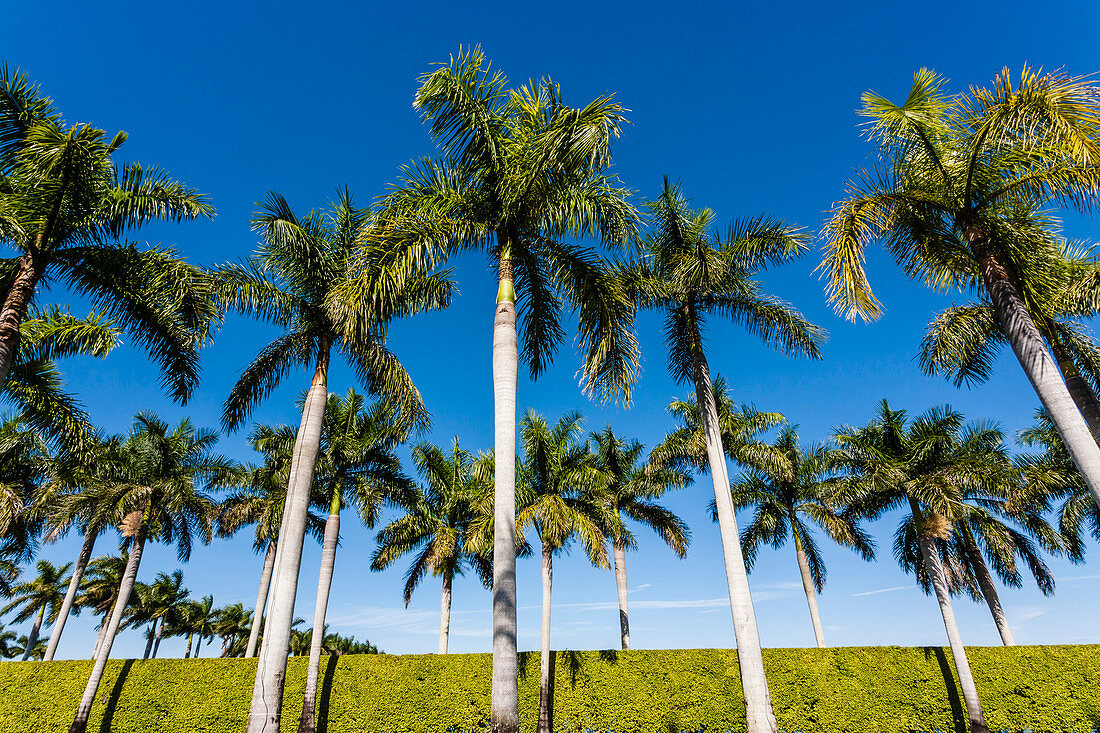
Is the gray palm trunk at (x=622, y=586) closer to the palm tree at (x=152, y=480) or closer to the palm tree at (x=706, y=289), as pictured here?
the palm tree at (x=706, y=289)

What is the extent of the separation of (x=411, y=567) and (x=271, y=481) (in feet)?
23.7

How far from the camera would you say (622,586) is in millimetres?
23125

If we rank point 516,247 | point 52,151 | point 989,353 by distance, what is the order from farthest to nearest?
point 989,353 < point 516,247 < point 52,151

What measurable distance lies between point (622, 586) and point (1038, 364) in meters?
18.3

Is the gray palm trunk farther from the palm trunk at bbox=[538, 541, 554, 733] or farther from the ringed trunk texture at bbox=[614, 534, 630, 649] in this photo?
the palm trunk at bbox=[538, 541, 554, 733]

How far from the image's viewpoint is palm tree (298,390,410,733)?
2072cm

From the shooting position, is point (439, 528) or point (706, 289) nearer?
point (706, 289)

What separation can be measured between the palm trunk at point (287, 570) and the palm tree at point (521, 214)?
195 inches

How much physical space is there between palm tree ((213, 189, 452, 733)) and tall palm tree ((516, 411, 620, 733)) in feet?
27.8

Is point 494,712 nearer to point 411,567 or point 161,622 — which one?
point 411,567

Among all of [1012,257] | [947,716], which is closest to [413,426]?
[1012,257]

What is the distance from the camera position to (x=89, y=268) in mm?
9375

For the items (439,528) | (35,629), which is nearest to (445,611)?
(439,528)

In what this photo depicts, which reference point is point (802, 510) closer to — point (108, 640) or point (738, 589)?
point (738, 589)
